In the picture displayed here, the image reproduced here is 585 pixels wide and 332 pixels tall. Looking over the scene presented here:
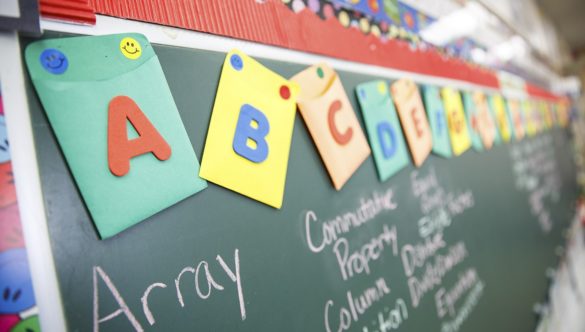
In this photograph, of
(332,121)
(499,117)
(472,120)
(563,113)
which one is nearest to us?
(332,121)

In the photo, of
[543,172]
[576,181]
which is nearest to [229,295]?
[543,172]

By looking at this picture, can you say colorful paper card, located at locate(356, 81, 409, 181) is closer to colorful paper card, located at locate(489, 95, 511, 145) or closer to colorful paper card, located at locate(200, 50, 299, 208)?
colorful paper card, located at locate(200, 50, 299, 208)

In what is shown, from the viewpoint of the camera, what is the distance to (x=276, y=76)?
0.55 m

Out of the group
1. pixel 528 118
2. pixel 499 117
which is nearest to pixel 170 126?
pixel 499 117

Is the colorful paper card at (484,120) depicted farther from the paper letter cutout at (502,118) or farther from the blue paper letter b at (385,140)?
the blue paper letter b at (385,140)

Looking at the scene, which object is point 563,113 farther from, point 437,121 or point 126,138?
point 126,138

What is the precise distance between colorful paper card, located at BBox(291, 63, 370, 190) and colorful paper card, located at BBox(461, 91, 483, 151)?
2.36 feet

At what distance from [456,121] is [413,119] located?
0.33 meters

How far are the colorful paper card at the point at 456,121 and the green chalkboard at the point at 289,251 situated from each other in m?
0.06

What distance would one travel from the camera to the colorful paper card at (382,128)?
0.71 meters

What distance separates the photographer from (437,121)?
95 centimetres

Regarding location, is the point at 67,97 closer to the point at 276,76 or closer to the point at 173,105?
the point at 173,105

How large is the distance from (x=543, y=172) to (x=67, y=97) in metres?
2.56

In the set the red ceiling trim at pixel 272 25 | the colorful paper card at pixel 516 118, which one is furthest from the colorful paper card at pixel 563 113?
the red ceiling trim at pixel 272 25
